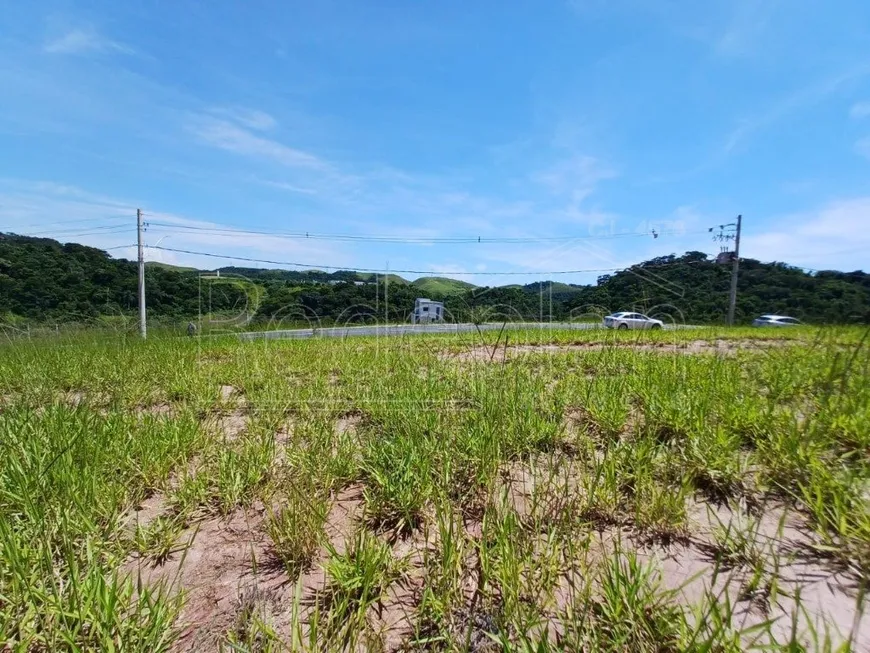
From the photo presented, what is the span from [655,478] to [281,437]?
227 cm

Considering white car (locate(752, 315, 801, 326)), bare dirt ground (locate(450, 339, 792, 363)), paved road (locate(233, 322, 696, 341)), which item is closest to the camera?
white car (locate(752, 315, 801, 326))

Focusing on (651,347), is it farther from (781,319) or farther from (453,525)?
(453,525)

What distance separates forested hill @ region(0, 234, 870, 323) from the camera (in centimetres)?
337

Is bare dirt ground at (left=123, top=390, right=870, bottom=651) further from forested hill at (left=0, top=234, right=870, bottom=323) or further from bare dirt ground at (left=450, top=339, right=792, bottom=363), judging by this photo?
bare dirt ground at (left=450, top=339, right=792, bottom=363)

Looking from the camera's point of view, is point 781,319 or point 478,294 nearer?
point 781,319

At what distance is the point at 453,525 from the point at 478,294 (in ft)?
15.5

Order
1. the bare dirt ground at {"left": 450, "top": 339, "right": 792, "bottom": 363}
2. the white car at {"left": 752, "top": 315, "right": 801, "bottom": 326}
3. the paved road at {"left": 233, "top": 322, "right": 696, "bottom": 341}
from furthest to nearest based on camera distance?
1. the bare dirt ground at {"left": 450, "top": 339, "right": 792, "bottom": 363}
2. the paved road at {"left": 233, "top": 322, "right": 696, "bottom": 341}
3. the white car at {"left": 752, "top": 315, "right": 801, "bottom": 326}

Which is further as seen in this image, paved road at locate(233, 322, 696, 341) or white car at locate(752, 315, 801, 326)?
paved road at locate(233, 322, 696, 341)

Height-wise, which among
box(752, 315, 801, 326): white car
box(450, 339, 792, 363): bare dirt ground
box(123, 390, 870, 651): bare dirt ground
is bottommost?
box(123, 390, 870, 651): bare dirt ground

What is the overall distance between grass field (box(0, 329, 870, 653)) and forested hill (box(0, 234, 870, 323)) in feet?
3.33

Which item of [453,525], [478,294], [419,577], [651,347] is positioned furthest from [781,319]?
[419,577]

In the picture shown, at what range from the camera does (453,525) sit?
4.76 feet

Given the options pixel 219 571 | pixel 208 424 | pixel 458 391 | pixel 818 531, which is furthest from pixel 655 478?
pixel 208 424

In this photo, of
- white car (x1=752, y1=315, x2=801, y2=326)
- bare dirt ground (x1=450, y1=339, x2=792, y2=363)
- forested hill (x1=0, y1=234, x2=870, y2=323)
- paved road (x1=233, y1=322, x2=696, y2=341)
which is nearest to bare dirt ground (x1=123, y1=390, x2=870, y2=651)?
forested hill (x1=0, y1=234, x2=870, y2=323)
